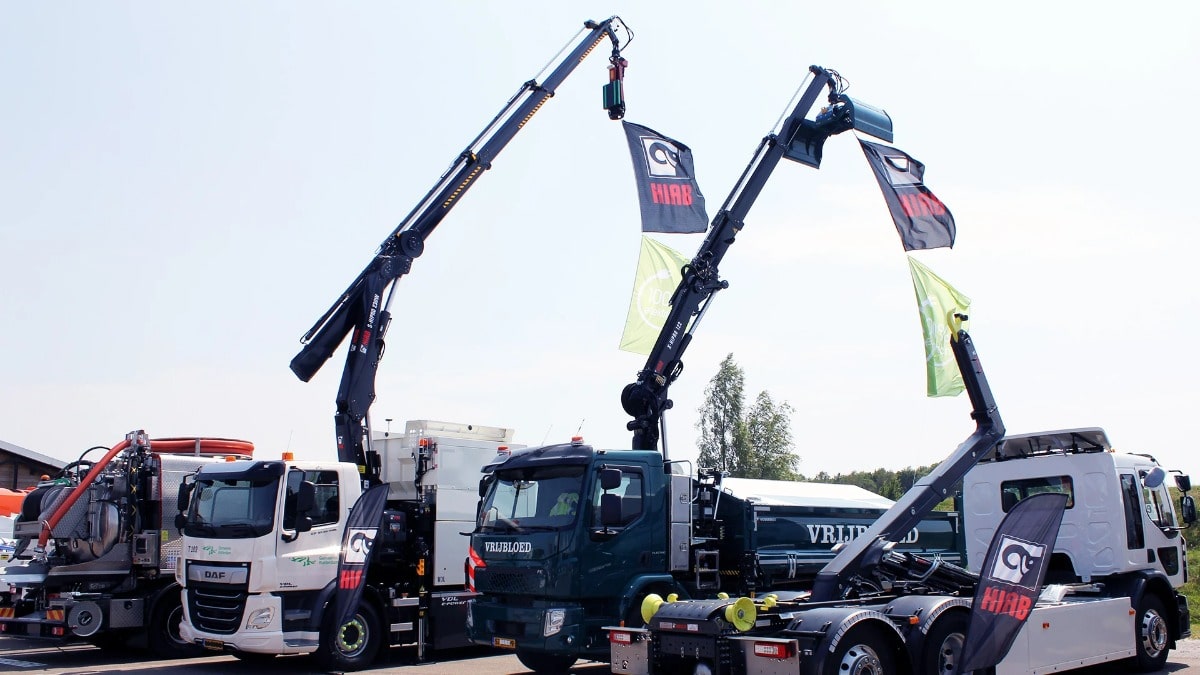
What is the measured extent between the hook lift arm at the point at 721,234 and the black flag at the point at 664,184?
0.40 metres

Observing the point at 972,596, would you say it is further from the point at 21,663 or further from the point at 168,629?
the point at 21,663

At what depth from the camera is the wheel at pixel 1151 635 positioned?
12023mm

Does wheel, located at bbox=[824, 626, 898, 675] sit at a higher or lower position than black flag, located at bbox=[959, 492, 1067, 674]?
lower

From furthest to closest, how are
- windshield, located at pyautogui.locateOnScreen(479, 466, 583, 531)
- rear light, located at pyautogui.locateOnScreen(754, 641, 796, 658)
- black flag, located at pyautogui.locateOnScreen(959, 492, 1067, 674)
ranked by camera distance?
windshield, located at pyautogui.locateOnScreen(479, 466, 583, 531) < black flag, located at pyautogui.locateOnScreen(959, 492, 1067, 674) < rear light, located at pyautogui.locateOnScreen(754, 641, 796, 658)

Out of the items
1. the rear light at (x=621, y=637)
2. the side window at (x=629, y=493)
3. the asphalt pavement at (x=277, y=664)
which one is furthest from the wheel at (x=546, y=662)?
the rear light at (x=621, y=637)

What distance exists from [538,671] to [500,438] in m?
4.44

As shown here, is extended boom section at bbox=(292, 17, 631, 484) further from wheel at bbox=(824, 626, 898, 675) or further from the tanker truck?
wheel at bbox=(824, 626, 898, 675)

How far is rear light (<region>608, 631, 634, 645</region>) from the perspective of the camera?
32.6 ft

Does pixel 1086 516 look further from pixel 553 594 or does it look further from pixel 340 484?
pixel 340 484

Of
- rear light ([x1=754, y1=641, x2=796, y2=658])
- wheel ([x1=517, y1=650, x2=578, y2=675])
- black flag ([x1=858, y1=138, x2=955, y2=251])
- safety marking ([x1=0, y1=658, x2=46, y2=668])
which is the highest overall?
black flag ([x1=858, y1=138, x2=955, y2=251])

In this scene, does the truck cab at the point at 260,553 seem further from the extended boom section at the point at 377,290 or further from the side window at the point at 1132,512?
the side window at the point at 1132,512

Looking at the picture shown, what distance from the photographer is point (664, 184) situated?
1562 centimetres

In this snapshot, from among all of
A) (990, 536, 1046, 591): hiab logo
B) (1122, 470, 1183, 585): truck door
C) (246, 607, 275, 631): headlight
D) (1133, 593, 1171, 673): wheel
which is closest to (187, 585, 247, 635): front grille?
(246, 607, 275, 631): headlight

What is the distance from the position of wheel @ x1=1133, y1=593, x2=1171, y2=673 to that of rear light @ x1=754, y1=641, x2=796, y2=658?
5.56 m
